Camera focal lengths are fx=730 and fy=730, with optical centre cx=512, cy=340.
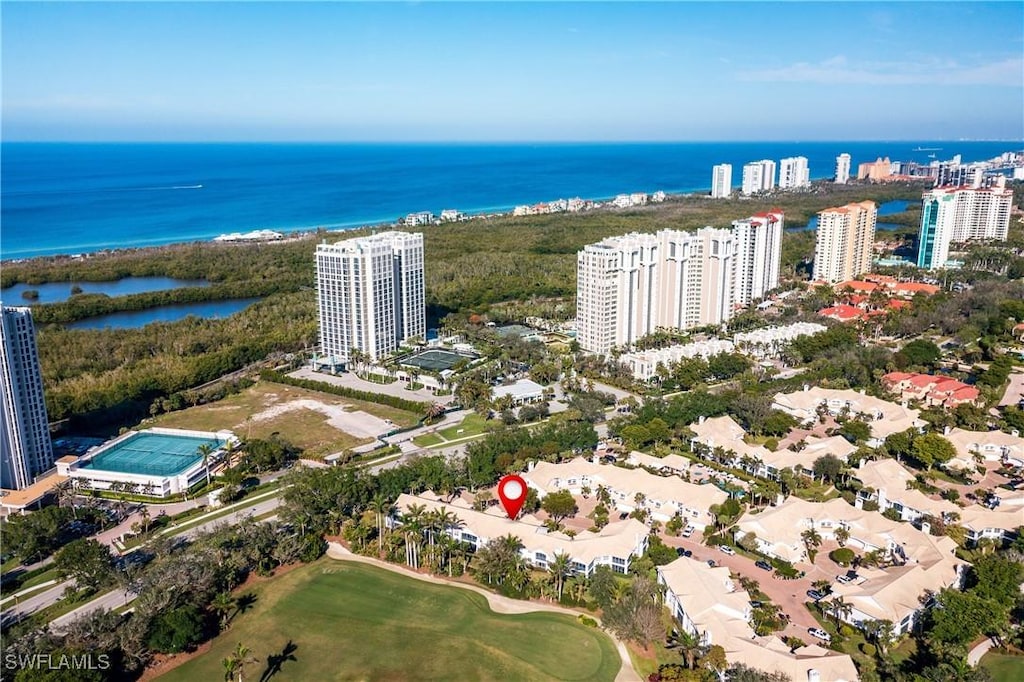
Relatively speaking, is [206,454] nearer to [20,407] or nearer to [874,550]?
[20,407]

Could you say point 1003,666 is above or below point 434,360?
below

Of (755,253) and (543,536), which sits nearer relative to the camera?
(543,536)

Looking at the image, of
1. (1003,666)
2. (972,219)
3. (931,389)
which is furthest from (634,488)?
(972,219)

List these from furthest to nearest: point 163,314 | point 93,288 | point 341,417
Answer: point 93,288, point 163,314, point 341,417

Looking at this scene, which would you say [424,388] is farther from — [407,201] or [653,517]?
[407,201]

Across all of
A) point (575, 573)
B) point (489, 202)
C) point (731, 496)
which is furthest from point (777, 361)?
point (489, 202)

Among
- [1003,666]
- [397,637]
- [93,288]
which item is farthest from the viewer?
[93,288]

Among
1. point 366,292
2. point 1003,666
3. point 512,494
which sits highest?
point 366,292

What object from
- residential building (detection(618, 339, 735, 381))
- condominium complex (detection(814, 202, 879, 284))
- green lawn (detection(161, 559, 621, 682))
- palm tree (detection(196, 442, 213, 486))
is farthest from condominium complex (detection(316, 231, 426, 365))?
condominium complex (detection(814, 202, 879, 284))
